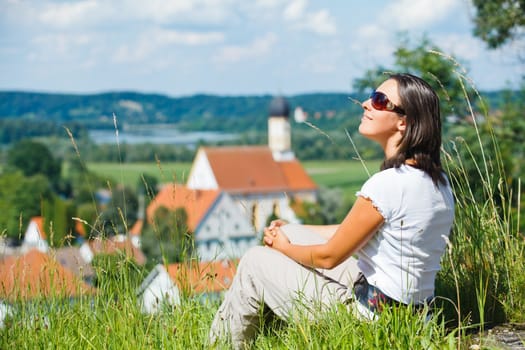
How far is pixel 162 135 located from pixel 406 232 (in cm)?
13217

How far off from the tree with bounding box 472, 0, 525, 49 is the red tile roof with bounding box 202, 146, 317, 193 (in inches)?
2619

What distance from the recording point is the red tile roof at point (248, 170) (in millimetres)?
78562

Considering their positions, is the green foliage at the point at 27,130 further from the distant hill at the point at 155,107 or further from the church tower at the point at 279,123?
the church tower at the point at 279,123

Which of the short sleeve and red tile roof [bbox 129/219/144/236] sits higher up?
the short sleeve

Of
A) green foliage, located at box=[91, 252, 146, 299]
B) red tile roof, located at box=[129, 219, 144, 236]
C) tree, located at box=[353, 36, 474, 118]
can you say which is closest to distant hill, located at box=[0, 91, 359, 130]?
red tile roof, located at box=[129, 219, 144, 236]

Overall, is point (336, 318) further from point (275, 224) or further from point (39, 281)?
point (39, 281)

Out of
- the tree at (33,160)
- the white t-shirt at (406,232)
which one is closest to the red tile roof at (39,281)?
the white t-shirt at (406,232)

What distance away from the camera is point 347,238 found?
6.92 ft

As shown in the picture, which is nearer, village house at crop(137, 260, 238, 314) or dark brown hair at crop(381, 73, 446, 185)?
dark brown hair at crop(381, 73, 446, 185)

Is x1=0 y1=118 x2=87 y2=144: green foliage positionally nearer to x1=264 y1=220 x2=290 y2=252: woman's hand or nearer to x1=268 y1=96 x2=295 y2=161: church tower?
x1=268 y1=96 x2=295 y2=161: church tower

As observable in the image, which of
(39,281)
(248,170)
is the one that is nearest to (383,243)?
(39,281)

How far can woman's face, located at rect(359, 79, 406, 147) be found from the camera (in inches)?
86.4

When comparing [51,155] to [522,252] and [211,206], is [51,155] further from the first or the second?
[522,252]

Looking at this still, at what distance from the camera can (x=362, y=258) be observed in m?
2.20
